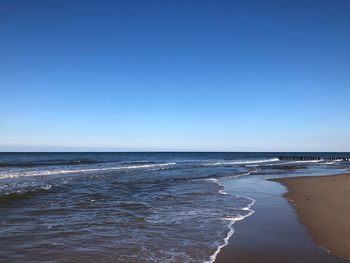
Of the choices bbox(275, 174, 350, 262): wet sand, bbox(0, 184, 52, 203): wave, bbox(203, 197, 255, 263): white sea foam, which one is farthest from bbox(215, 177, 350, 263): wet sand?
bbox(0, 184, 52, 203): wave

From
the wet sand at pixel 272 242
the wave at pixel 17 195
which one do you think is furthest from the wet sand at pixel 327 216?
the wave at pixel 17 195

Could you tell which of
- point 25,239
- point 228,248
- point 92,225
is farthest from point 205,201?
point 25,239

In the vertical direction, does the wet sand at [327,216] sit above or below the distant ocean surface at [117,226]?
above

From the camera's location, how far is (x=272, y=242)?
802cm

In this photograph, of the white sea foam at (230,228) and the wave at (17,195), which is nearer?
the white sea foam at (230,228)

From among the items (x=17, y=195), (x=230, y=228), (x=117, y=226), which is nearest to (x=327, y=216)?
(x=230, y=228)

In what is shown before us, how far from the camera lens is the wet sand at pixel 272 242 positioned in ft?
22.6

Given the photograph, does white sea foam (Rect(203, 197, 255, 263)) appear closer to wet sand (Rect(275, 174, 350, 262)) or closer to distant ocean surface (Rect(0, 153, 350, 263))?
distant ocean surface (Rect(0, 153, 350, 263))

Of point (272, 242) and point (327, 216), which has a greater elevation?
point (327, 216)

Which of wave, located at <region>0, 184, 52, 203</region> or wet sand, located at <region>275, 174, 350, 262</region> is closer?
wet sand, located at <region>275, 174, 350, 262</region>

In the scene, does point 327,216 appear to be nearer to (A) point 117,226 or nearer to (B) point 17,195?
(A) point 117,226

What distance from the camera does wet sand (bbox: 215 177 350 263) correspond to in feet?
22.6

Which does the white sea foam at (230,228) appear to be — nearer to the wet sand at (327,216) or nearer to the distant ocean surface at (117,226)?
the distant ocean surface at (117,226)

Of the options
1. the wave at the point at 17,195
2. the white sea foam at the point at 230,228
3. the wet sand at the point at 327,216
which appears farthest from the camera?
the wave at the point at 17,195
